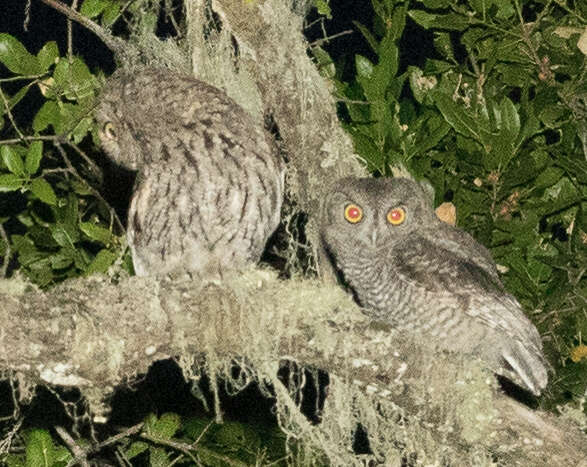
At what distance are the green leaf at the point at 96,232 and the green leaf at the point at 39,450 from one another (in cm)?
71

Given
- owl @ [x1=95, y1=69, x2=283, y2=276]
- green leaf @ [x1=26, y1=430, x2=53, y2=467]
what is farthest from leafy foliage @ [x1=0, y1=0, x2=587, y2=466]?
owl @ [x1=95, y1=69, x2=283, y2=276]

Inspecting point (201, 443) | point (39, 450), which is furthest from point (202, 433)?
point (39, 450)

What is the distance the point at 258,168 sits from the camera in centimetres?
326

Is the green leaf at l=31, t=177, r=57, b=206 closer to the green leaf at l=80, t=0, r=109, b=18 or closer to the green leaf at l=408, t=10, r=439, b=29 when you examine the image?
the green leaf at l=80, t=0, r=109, b=18

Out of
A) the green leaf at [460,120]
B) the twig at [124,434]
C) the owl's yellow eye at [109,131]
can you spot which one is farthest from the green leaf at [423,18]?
the twig at [124,434]

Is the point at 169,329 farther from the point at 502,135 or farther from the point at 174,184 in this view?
the point at 502,135

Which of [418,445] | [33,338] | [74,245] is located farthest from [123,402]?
[33,338]

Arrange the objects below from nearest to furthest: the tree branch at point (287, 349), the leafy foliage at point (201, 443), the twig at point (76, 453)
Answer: the tree branch at point (287, 349)
the twig at point (76, 453)
the leafy foliage at point (201, 443)

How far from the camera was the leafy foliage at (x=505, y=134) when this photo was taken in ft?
11.5

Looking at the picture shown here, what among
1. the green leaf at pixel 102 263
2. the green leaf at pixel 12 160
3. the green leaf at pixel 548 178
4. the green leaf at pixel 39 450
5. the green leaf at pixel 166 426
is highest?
the green leaf at pixel 548 178

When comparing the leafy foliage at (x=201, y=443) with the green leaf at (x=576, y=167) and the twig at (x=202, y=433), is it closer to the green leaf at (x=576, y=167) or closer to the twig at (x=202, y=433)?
the twig at (x=202, y=433)

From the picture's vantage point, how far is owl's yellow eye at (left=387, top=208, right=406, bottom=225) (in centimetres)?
365

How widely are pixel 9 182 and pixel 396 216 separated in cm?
138

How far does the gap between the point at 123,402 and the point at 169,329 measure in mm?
1618
